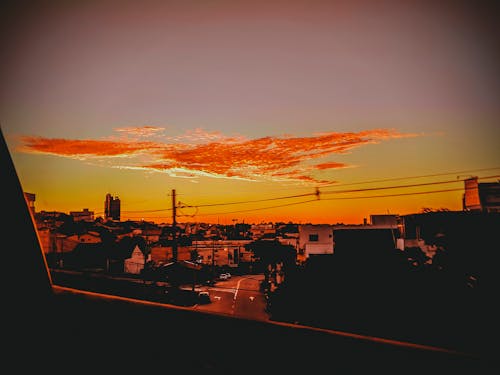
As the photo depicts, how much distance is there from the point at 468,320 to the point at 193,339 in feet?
41.5

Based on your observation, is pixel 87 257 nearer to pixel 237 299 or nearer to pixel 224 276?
pixel 237 299

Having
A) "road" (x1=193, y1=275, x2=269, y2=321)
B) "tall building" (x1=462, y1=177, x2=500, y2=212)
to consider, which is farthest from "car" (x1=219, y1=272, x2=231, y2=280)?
"tall building" (x1=462, y1=177, x2=500, y2=212)

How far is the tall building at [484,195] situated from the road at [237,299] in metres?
20.6

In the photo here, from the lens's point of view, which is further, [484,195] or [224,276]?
[224,276]

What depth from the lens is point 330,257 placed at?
20688mm

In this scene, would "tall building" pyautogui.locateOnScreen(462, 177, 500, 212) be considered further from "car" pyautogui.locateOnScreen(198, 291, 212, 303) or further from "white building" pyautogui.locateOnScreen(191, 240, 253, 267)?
"white building" pyautogui.locateOnScreen(191, 240, 253, 267)

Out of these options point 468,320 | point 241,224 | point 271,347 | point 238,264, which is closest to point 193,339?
point 271,347

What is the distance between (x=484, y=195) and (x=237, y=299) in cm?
2337

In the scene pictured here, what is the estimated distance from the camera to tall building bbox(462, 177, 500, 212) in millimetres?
29016

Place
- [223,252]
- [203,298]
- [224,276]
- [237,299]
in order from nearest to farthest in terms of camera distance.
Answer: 1. [203,298]
2. [237,299]
3. [224,276]
4. [223,252]

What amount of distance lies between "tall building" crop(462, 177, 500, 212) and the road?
20.6m

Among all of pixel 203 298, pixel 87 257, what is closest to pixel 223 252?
pixel 87 257

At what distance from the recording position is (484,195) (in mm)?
29328

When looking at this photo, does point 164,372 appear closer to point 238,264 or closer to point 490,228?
point 490,228
